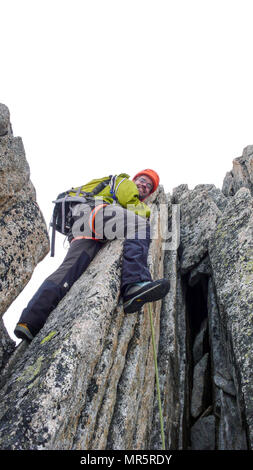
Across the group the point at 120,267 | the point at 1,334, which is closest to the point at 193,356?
the point at 120,267

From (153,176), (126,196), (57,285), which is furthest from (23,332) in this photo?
(153,176)

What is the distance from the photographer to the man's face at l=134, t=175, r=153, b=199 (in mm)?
11781

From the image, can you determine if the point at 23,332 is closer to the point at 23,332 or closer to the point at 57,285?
the point at 23,332

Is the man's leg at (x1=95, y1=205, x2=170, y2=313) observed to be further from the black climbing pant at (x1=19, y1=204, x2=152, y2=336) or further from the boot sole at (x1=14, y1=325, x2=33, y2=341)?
the boot sole at (x1=14, y1=325, x2=33, y2=341)

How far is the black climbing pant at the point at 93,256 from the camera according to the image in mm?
7562

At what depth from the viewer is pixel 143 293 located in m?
7.05

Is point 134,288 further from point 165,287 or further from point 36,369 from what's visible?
point 36,369

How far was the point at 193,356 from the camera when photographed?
1098 cm

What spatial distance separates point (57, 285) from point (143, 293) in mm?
2498

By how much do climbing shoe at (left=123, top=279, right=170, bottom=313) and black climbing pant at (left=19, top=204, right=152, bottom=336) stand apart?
225mm

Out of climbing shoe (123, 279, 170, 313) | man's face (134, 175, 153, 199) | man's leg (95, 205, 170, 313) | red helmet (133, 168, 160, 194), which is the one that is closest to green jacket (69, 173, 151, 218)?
man's leg (95, 205, 170, 313)

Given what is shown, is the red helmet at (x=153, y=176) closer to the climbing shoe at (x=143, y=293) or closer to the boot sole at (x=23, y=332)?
the climbing shoe at (x=143, y=293)

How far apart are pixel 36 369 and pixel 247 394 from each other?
4682 millimetres

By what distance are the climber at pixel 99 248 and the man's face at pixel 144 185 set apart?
126cm
